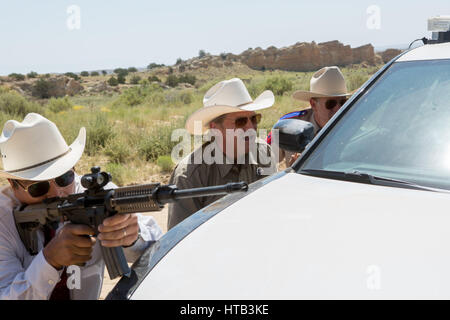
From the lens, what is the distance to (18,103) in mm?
19094

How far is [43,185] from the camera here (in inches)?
104

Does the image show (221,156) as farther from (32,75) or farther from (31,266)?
(32,75)

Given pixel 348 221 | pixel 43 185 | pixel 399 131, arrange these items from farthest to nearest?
1. pixel 43 185
2. pixel 399 131
3. pixel 348 221

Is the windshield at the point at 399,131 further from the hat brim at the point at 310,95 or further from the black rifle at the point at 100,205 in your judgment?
the hat brim at the point at 310,95

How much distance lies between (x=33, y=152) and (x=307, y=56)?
2788 inches

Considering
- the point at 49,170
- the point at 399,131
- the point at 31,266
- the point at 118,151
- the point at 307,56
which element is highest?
the point at 307,56

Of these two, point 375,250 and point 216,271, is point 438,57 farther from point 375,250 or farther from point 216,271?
point 216,271

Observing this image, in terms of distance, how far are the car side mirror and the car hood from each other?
82cm

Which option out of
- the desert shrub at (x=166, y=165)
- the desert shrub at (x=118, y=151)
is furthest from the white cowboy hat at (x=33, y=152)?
the desert shrub at (x=118, y=151)

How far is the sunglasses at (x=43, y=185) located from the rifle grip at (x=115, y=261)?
0.50 meters

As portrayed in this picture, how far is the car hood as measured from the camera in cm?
145

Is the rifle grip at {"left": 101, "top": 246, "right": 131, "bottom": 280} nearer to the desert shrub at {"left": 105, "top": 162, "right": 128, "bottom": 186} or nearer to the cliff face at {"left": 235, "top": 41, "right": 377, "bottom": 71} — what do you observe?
the desert shrub at {"left": 105, "top": 162, "right": 128, "bottom": 186}

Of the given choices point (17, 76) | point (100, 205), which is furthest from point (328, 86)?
point (17, 76)

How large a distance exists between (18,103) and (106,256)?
60.9ft
